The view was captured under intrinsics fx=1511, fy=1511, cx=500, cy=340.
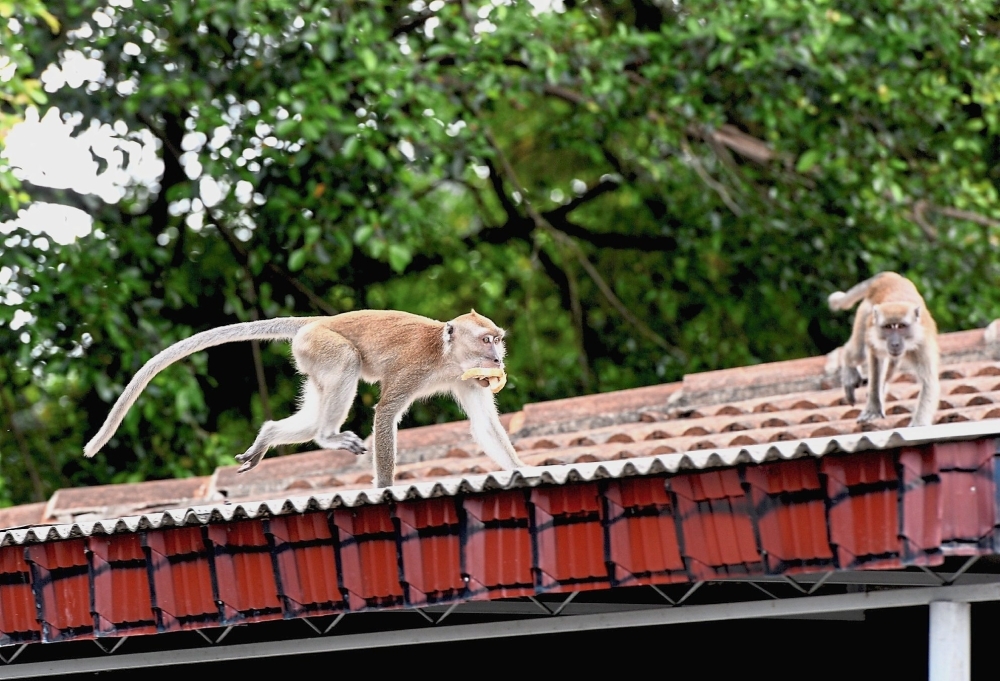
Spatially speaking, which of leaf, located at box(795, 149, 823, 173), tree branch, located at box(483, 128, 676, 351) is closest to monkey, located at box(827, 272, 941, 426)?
leaf, located at box(795, 149, 823, 173)

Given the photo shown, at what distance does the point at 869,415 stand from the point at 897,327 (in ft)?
1.41

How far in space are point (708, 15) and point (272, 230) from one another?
11.8 ft

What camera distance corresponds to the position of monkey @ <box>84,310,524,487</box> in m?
6.29

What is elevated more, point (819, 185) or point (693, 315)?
point (819, 185)

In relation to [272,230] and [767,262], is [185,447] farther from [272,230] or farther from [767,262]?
[767,262]

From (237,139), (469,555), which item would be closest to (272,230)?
(237,139)

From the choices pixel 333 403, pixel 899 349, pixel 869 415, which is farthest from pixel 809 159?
pixel 333 403

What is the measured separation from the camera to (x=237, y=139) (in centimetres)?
1046

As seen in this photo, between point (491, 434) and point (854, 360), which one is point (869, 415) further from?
point (491, 434)

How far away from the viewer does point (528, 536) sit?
14.8 feet

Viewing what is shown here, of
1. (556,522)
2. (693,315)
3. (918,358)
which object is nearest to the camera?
(556,522)

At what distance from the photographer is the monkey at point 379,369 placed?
20.6 feet

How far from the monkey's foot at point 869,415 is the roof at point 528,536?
0.44 metres

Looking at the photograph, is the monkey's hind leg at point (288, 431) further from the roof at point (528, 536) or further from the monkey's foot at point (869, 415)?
the monkey's foot at point (869, 415)
